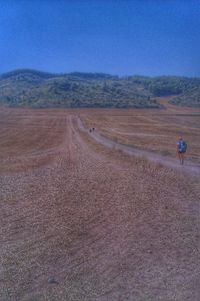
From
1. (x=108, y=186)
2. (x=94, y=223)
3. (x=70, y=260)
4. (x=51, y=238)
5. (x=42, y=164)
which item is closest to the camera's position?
(x=70, y=260)

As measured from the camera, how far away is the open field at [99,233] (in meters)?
9.12

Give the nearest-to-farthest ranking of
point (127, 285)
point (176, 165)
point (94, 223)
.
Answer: point (127, 285), point (94, 223), point (176, 165)

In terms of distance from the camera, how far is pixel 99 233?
1230cm

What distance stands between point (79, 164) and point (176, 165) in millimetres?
4640

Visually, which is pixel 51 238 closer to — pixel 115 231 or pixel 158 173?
pixel 115 231

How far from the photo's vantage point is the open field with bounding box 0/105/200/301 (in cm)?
912

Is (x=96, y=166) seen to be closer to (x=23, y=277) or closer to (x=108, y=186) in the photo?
(x=108, y=186)

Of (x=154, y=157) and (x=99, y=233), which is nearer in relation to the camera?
(x=99, y=233)

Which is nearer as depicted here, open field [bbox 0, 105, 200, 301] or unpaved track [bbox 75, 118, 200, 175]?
open field [bbox 0, 105, 200, 301]

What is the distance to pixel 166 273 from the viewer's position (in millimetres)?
9648

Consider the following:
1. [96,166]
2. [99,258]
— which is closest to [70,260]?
[99,258]

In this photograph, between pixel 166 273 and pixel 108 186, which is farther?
pixel 108 186

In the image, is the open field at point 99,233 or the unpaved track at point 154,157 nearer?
the open field at point 99,233

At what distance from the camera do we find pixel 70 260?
10.4 meters
